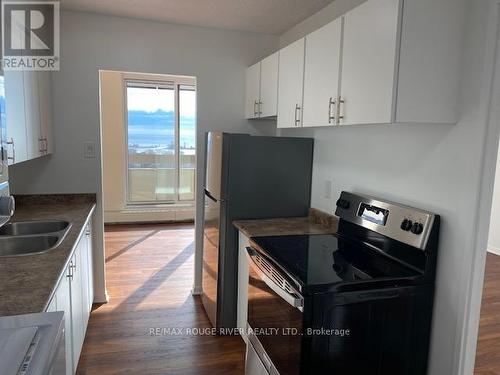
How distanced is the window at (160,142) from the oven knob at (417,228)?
202 inches

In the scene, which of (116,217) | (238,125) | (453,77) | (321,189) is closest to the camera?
(453,77)

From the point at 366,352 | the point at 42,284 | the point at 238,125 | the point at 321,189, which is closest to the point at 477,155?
the point at 366,352

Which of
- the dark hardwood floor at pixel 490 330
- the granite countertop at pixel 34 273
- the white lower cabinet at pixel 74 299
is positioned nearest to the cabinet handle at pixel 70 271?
the white lower cabinet at pixel 74 299

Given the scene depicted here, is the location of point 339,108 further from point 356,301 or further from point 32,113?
point 32,113

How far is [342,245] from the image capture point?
88.4 inches

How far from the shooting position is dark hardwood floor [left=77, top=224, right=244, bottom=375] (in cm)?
254

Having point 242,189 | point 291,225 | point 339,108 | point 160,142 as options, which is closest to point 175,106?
point 160,142

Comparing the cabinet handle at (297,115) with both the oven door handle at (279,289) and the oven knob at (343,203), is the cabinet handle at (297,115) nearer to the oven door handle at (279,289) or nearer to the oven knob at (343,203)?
the oven knob at (343,203)

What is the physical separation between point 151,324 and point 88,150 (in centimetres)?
153

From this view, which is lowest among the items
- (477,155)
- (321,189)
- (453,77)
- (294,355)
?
(294,355)

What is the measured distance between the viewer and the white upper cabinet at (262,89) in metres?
2.91

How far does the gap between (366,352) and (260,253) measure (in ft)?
2.39

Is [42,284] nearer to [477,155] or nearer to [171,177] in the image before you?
[477,155]

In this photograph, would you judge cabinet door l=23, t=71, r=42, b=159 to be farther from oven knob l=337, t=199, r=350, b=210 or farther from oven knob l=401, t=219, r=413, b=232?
oven knob l=401, t=219, r=413, b=232
